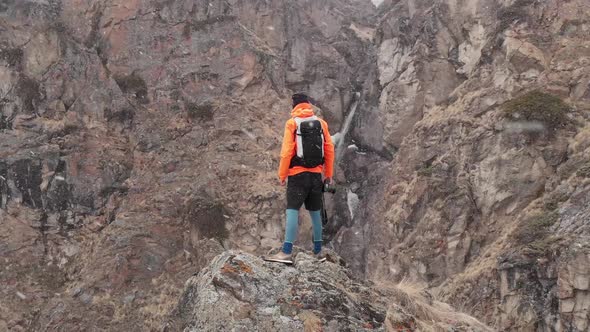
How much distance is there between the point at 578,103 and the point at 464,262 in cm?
620

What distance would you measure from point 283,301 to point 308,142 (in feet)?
6.78

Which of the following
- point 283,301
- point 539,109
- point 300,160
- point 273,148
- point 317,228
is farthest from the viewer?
point 273,148

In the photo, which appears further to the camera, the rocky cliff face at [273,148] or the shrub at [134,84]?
the shrub at [134,84]

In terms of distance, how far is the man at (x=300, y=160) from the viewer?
302 inches

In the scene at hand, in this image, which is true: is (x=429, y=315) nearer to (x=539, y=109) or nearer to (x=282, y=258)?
(x=282, y=258)

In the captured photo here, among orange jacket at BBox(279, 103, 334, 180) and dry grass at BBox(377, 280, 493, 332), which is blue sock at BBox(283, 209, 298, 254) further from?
dry grass at BBox(377, 280, 493, 332)

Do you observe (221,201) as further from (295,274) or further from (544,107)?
(295,274)

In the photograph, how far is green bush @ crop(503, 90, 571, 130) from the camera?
18.3m

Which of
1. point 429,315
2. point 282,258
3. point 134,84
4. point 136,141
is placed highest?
point 134,84

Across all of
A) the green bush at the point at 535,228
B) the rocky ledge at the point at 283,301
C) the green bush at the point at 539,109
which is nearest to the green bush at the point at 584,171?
the green bush at the point at 535,228

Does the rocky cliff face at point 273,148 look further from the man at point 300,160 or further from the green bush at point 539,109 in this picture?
the man at point 300,160

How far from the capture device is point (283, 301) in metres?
6.83

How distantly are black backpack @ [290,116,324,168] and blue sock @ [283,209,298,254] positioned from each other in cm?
66

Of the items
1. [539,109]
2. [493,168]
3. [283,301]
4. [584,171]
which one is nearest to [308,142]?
[283,301]
